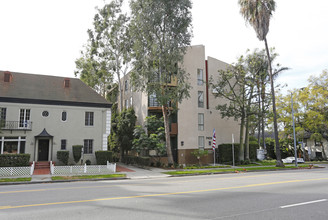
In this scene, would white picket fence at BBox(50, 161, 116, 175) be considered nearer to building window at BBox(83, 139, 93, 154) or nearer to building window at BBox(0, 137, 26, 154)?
A: building window at BBox(83, 139, 93, 154)

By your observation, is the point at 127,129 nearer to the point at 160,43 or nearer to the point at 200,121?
the point at 200,121

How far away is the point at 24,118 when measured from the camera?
76.7 feet

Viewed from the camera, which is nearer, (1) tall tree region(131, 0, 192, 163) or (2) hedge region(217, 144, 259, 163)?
(1) tall tree region(131, 0, 192, 163)

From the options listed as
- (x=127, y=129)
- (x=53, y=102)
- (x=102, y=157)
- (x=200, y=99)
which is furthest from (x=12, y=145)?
(x=200, y=99)

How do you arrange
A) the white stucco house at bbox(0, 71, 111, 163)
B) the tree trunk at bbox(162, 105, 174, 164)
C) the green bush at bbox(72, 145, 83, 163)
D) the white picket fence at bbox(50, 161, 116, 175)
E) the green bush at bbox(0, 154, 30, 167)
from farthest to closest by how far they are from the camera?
the tree trunk at bbox(162, 105, 174, 164), the green bush at bbox(72, 145, 83, 163), the white stucco house at bbox(0, 71, 111, 163), the green bush at bbox(0, 154, 30, 167), the white picket fence at bbox(50, 161, 116, 175)

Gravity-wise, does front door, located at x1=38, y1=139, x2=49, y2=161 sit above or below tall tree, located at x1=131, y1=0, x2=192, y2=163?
below

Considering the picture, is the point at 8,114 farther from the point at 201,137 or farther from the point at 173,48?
the point at 201,137

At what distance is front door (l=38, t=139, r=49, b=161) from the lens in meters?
24.0

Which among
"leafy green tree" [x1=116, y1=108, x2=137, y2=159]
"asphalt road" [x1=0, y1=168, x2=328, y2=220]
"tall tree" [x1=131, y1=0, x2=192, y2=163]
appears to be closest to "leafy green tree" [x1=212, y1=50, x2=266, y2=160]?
"tall tree" [x1=131, y1=0, x2=192, y2=163]

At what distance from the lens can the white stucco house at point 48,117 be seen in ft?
75.2

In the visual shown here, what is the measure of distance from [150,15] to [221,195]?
63.0ft

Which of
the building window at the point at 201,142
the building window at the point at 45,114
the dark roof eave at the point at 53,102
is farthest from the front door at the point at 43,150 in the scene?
the building window at the point at 201,142

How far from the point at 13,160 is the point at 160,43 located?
1743 centimetres

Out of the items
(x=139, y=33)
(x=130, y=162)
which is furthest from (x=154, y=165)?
(x=139, y=33)
